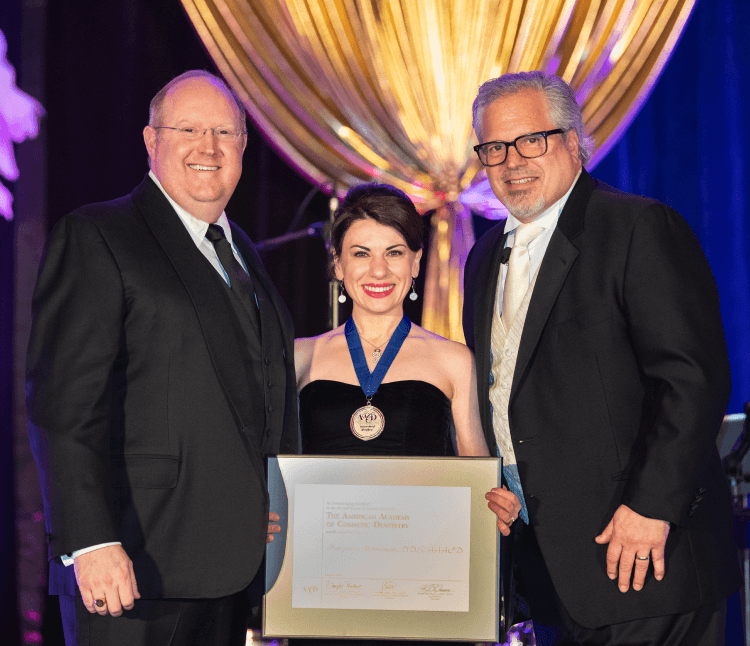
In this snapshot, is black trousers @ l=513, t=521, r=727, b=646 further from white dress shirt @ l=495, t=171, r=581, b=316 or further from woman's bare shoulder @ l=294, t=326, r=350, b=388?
woman's bare shoulder @ l=294, t=326, r=350, b=388

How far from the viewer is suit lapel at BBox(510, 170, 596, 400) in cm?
186

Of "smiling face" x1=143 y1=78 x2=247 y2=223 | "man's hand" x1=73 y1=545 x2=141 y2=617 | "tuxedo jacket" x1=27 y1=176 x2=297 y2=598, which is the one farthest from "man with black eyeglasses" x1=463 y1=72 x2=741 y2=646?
"man's hand" x1=73 y1=545 x2=141 y2=617

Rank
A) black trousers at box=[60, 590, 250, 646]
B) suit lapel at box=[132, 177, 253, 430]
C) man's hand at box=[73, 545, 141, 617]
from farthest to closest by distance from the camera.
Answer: suit lapel at box=[132, 177, 253, 430] < black trousers at box=[60, 590, 250, 646] < man's hand at box=[73, 545, 141, 617]

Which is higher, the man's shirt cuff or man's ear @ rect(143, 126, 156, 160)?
man's ear @ rect(143, 126, 156, 160)

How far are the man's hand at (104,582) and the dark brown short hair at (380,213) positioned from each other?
45.2 inches

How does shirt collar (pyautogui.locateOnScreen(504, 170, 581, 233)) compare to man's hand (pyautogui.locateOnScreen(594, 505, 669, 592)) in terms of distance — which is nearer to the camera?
man's hand (pyautogui.locateOnScreen(594, 505, 669, 592))

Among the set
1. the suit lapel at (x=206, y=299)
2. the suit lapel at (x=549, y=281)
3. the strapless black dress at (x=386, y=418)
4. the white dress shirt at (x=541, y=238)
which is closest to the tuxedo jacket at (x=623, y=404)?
the suit lapel at (x=549, y=281)

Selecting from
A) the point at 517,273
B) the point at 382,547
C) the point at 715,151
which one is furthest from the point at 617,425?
the point at 715,151

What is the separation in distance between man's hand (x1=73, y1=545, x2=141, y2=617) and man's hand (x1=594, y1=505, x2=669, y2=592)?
101 centimetres

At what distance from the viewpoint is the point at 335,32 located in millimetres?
4023

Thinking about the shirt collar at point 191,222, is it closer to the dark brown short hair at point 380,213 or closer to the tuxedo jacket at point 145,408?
the tuxedo jacket at point 145,408

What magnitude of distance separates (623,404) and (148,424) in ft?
3.44

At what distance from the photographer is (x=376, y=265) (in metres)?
2.29
